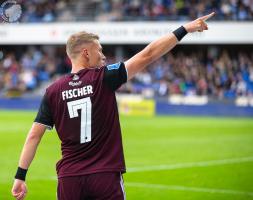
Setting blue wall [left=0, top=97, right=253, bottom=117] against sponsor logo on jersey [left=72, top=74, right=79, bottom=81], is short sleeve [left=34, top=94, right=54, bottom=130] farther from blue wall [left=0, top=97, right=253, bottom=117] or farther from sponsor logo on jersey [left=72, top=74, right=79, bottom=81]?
blue wall [left=0, top=97, right=253, bottom=117]

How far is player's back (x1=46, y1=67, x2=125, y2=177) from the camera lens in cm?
498

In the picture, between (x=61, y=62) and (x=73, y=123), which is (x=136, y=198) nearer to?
(x=73, y=123)

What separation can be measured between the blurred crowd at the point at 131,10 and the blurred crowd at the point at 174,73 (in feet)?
7.95

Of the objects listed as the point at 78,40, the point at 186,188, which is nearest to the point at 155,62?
the point at 186,188

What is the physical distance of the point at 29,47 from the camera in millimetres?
42500

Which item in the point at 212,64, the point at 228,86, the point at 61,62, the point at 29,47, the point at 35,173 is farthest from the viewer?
the point at 29,47

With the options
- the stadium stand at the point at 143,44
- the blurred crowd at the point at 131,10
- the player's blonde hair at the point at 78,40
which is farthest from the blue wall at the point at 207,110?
the player's blonde hair at the point at 78,40

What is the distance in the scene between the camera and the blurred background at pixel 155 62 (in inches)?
1193

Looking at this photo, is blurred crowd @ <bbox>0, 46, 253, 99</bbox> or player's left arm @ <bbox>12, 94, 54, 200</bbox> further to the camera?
blurred crowd @ <bbox>0, 46, 253, 99</bbox>

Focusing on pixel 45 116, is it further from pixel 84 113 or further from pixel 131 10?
pixel 131 10

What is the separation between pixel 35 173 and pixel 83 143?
306 inches

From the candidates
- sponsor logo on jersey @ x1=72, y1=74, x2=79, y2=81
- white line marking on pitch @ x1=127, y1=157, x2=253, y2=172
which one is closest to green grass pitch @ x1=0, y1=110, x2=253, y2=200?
white line marking on pitch @ x1=127, y1=157, x2=253, y2=172

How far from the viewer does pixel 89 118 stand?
501 centimetres

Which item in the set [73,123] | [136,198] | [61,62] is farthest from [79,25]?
[73,123]
